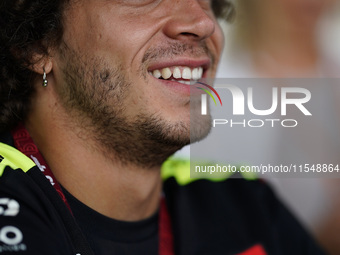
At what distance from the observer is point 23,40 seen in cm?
150

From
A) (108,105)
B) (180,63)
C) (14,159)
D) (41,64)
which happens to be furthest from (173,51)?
(14,159)

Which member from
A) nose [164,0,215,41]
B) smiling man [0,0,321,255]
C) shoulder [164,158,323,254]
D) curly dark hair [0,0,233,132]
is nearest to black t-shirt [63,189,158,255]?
smiling man [0,0,321,255]

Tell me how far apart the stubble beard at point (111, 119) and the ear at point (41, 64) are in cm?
5

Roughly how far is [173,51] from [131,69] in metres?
0.14

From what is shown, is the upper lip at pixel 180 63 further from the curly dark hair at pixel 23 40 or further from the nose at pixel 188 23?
the curly dark hair at pixel 23 40

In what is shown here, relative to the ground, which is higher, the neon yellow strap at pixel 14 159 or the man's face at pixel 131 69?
the man's face at pixel 131 69

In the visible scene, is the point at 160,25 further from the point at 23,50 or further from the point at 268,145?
the point at 268,145

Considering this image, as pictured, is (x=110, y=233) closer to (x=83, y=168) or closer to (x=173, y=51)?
(x=83, y=168)

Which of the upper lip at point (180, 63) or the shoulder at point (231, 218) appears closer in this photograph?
the upper lip at point (180, 63)

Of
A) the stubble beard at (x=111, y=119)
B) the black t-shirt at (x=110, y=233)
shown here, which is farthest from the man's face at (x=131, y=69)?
the black t-shirt at (x=110, y=233)

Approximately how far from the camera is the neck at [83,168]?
1423mm

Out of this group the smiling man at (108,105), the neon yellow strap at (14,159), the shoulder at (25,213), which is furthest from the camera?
the smiling man at (108,105)

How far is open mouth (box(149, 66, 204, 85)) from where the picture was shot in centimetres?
147

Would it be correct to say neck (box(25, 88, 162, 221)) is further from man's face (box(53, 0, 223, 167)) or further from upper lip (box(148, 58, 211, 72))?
upper lip (box(148, 58, 211, 72))
